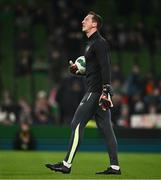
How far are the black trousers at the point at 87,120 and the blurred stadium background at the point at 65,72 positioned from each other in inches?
319

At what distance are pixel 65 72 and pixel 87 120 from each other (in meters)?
13.0

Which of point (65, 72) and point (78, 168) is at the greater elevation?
point (78, 168)

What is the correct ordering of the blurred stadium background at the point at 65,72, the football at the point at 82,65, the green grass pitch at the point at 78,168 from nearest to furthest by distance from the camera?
the green grass pitch at the point at 78,168 → the football at the point at 82,65 → the blurred stadium background at the point at 65,72

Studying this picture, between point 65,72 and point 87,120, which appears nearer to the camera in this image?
point 87,120

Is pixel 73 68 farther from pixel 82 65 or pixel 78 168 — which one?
pixel 78 168

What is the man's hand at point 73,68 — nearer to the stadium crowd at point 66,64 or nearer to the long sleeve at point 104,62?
→ the long sleeve at point 104,62

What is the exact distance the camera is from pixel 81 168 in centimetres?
1302

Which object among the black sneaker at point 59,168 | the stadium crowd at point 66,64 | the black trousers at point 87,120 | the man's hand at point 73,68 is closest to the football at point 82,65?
the man's hand at point 73,68

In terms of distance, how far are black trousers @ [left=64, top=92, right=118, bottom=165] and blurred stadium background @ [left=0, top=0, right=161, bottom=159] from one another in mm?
8106

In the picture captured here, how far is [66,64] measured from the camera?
24844mm

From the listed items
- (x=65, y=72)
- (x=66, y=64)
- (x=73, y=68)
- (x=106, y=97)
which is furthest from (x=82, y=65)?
(x=66, y=64)

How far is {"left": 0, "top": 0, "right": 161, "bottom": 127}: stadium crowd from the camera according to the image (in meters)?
22.2

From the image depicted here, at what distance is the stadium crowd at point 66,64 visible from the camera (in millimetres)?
22156

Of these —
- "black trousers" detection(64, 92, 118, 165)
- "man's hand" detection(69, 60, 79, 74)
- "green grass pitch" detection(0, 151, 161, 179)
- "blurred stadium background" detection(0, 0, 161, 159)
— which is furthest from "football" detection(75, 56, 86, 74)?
"blurred stadium background" detection(0, 0, 161, 159)
